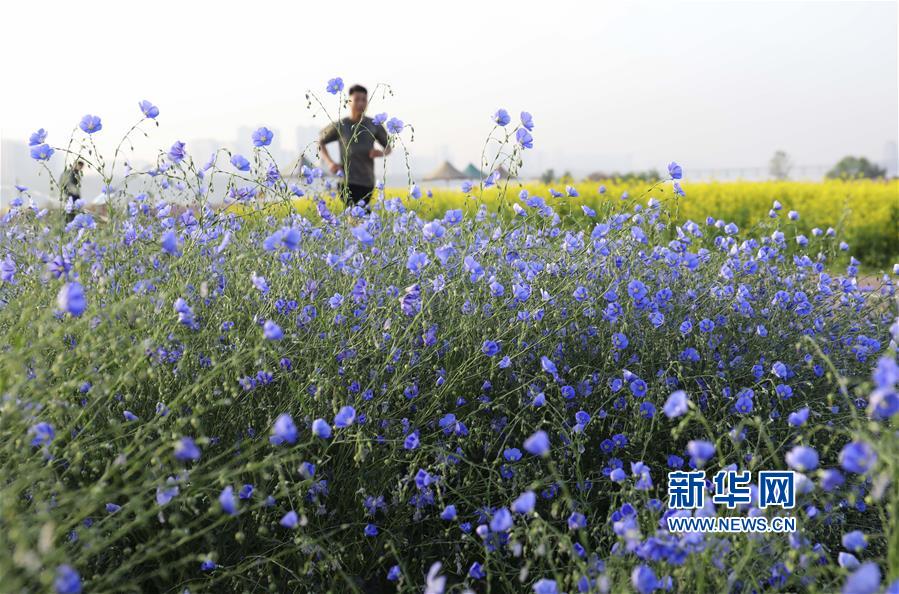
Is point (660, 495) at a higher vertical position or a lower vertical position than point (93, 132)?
lower

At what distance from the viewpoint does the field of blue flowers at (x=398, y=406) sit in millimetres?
1634

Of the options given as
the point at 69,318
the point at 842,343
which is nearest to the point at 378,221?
the point at 69,318

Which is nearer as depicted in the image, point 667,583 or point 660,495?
point 667,583

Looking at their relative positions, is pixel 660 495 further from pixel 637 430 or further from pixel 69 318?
pixel 69 318

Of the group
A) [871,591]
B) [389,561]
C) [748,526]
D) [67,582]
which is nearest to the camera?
[871,591]

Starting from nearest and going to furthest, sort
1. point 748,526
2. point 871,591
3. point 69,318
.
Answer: point 871,591, point 748,526, point 69,318

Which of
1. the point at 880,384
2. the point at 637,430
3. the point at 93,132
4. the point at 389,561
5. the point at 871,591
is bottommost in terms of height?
the point at 389,561

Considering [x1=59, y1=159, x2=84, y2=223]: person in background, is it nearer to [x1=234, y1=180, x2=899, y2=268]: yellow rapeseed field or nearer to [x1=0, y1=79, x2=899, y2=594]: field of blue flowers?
[x1=0, y1=79, x2=899, y2=594]: field of blue flowers

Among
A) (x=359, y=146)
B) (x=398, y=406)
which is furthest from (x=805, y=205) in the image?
(x=398, y=406)

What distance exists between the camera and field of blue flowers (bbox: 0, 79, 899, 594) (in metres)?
1.63

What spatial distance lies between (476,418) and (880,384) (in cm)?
129

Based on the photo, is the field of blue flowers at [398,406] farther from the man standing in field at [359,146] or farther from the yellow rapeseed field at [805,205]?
the yellow rapeseed field at [805,205]

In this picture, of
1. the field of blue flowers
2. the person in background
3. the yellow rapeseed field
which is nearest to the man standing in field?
the person in background

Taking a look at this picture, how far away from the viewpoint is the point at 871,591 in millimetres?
1104
